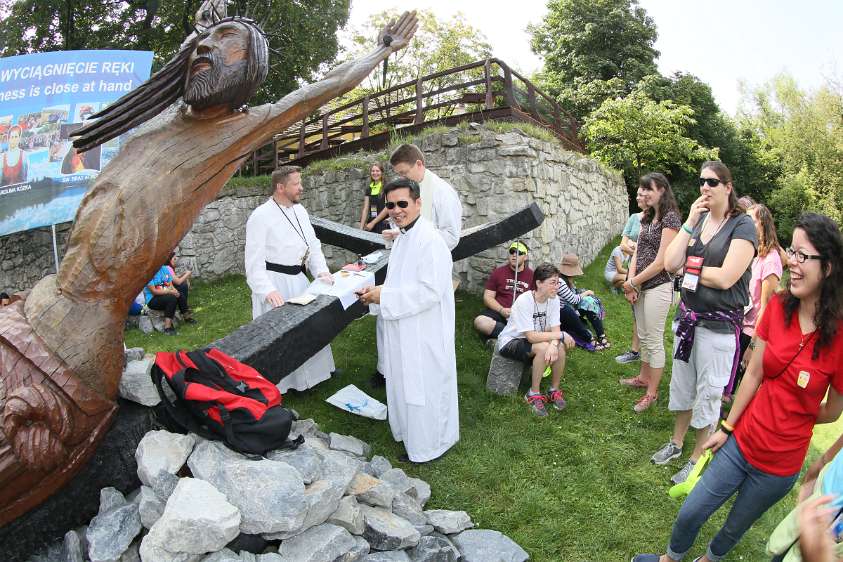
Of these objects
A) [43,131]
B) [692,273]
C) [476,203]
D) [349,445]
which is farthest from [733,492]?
[43,131]

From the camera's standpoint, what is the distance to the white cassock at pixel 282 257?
437cm

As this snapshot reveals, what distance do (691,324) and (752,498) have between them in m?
1.22

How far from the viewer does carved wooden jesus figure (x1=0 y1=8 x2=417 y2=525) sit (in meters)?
2.04

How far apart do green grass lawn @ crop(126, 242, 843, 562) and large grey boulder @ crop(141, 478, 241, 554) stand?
160 centimetres

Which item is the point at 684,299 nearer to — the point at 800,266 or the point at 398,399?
the point at 800,266

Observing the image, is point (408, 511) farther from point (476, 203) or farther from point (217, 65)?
point (476, 203)

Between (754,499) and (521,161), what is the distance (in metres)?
5.51

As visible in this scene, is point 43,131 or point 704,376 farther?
point 43,131

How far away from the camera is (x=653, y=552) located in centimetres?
294

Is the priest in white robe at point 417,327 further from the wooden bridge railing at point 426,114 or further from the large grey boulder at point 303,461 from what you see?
the wooden bridge railing at point 426,114

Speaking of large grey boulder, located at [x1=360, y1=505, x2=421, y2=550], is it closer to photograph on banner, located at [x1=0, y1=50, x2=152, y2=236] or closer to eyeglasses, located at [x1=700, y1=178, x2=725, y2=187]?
eyeglasses, located at [x1=700, y1=178, x2=725, y2=187]

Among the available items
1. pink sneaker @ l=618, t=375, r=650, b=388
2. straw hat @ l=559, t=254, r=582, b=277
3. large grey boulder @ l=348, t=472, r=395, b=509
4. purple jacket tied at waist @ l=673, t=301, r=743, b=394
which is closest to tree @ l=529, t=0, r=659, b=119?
straw hat @ l=559, t=254, r=582, b=277

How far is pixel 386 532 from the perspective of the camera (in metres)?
2.50

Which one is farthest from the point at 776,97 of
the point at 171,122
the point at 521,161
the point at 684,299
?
the point at 171,122
